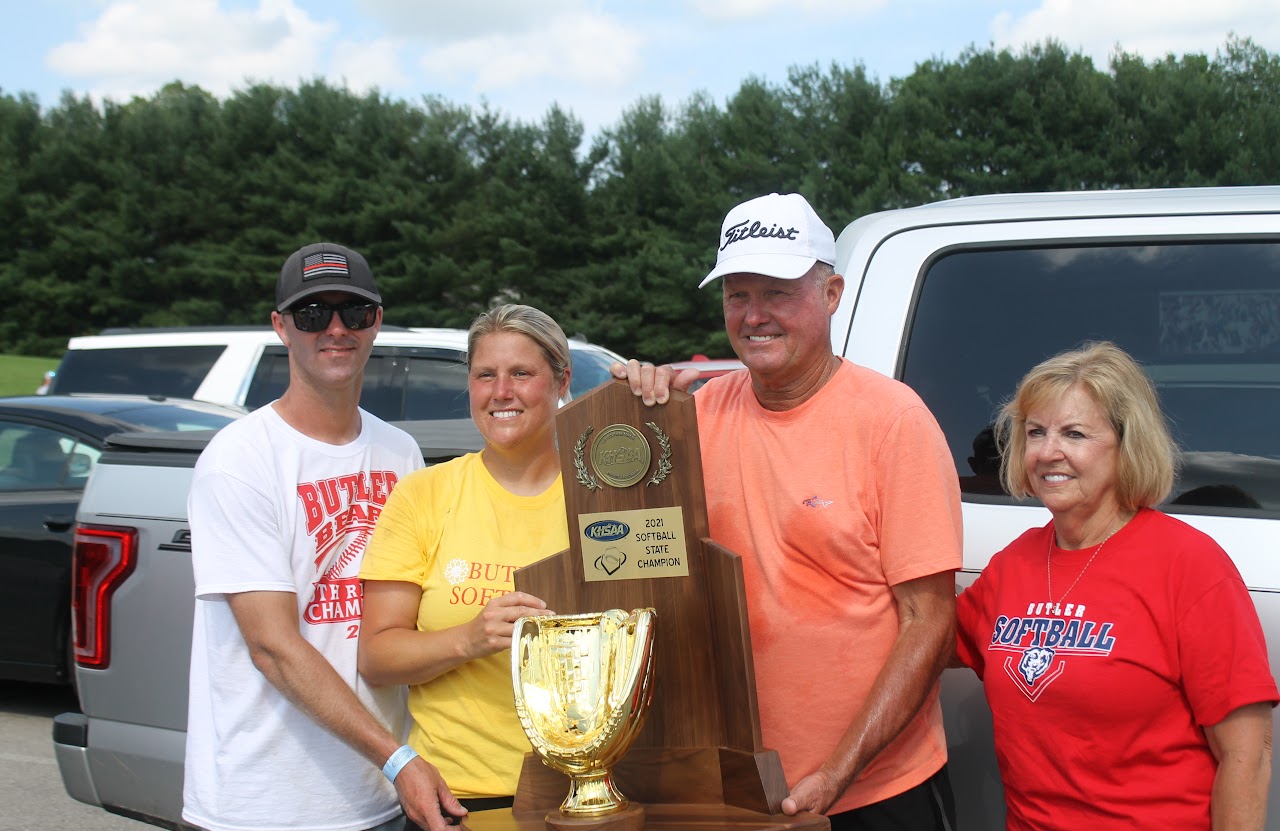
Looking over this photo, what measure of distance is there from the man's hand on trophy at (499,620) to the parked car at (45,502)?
14.5 feet

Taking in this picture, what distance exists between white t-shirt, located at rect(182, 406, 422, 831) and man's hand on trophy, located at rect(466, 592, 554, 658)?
0.44 meters

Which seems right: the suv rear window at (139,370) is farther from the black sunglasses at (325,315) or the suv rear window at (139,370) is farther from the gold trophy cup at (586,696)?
the gold trophy cup at (586,696)

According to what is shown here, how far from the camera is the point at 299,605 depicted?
2510mm

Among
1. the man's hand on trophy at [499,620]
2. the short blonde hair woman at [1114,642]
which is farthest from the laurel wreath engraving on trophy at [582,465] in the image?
the short blonde hair woman at [1114,642]

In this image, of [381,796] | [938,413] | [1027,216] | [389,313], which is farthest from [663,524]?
[389,313]

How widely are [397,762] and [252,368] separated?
6.42 m

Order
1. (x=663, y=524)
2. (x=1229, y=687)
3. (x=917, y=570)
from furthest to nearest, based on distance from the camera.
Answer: (x=663, y=524)
(x=917, y=570)
(x=1229, y=687)

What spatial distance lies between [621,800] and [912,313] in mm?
1240

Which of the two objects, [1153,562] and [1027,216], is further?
[1027,216]

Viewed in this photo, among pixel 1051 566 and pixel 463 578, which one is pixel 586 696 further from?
pixel 1051 566

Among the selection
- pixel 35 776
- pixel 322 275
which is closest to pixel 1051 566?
pixel 322 275

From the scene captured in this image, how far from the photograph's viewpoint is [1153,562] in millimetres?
2000

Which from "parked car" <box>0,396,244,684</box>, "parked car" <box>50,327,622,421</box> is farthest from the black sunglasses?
"parked car" <box>50,327,622,421</box>

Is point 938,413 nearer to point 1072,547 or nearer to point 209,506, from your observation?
point 1072,547
